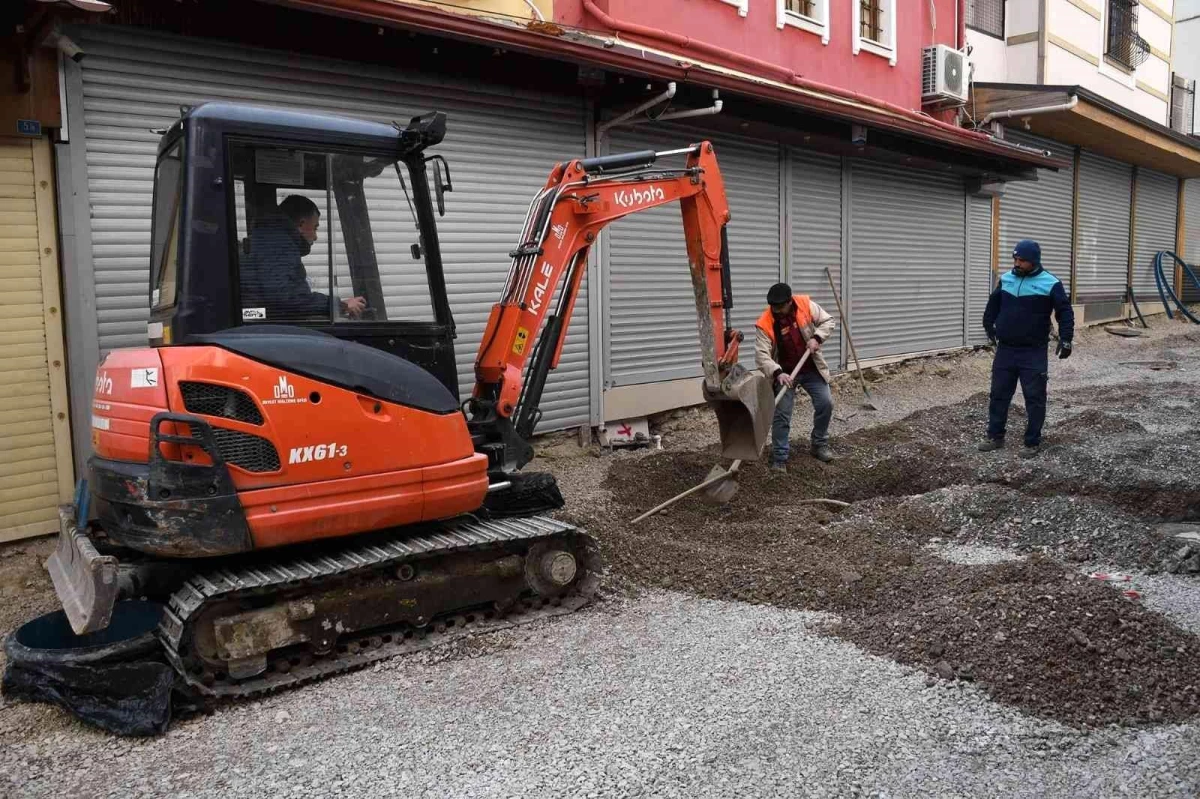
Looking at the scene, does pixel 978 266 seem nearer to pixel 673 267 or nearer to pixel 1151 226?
pixel 673 267

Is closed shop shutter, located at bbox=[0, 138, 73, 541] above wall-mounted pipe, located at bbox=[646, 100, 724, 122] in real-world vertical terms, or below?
below

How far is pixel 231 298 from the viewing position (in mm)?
4371

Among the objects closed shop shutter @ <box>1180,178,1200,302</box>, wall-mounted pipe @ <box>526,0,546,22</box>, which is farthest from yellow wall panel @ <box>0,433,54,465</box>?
closed shop shutter @ <box>1180,178,1200,302</box>

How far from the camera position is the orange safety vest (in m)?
8.23

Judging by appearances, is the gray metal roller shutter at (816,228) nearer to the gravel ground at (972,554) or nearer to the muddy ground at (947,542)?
the muddy ground at (947,542)

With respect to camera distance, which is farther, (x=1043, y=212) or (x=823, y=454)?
(x=1043, y=212)

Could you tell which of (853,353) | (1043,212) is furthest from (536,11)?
(1043,212)

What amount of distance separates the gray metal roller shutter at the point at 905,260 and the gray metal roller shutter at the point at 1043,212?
1.98m

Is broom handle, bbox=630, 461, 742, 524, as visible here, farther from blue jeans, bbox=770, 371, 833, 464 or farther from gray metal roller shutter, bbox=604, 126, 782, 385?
gray metal roller shutter, bbox=604, 126, 782, 385

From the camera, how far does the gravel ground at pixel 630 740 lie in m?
3.33

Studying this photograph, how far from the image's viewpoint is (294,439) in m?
4.35

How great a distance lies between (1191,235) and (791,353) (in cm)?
2102

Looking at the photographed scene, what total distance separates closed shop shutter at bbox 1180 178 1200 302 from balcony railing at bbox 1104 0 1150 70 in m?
4.32

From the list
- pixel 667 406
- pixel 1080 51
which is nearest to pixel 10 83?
pixel 667 406
